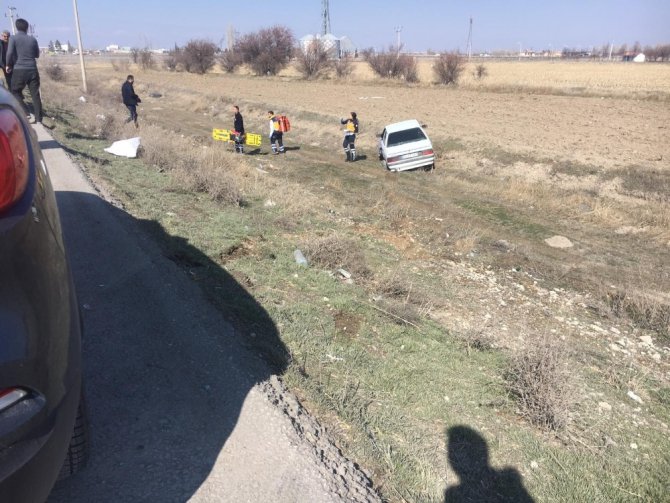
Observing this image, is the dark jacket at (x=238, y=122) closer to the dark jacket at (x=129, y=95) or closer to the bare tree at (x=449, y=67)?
the dark jacket at (x=129, y=95)

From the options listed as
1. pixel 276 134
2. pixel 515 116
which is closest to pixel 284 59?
pixel 515 116

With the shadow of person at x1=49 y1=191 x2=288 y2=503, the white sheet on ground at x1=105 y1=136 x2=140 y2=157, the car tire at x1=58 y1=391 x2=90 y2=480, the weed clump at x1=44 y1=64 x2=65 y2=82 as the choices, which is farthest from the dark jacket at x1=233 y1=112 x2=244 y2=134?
the weed clump at x1=44 y1=64 x2=65 y2=82

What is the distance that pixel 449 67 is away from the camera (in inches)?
1727

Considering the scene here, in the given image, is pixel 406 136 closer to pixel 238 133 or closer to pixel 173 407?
pixel 238 133

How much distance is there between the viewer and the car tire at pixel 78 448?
7.39 ft

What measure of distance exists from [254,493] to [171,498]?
371mm

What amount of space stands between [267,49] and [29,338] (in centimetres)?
6929

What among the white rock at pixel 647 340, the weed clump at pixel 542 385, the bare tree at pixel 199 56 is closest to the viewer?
the weed clump at pixel 542 385

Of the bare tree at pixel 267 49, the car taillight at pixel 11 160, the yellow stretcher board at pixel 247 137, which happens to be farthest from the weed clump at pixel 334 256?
the bare tree at pixel 267 49

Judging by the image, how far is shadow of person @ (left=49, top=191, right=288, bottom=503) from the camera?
2.52 meters

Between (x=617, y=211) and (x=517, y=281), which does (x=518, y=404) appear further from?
(x=617, y=211)

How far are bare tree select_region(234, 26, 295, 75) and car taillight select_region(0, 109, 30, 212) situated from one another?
66506 millimetres

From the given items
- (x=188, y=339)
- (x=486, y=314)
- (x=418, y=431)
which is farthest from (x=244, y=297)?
(x=486, y=314)

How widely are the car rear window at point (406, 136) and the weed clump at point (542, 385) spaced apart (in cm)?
1309
